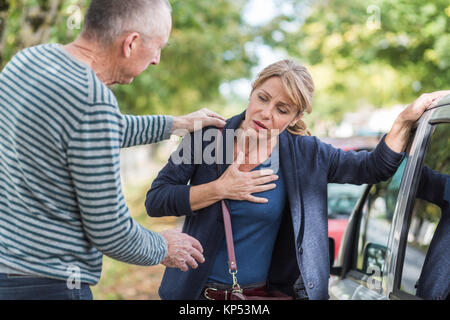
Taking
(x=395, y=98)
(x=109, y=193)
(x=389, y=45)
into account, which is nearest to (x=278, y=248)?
(x=109, y=193)

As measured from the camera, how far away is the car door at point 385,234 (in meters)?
2.28

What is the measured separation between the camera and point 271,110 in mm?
2527

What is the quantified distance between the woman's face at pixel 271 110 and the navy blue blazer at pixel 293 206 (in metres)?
0.11

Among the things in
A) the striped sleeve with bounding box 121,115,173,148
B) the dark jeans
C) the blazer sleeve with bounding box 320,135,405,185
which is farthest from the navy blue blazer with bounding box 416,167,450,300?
the dark jeans

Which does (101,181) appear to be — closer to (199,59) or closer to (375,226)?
(375,226)

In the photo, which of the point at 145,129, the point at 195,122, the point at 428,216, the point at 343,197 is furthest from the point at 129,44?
the point at 343,197

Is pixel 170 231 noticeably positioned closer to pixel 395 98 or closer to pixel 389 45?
pixel 389 45

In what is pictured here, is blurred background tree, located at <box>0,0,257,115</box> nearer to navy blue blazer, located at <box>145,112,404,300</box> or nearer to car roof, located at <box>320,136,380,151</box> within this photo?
car roof, located at <box>320,136,380,151</box>

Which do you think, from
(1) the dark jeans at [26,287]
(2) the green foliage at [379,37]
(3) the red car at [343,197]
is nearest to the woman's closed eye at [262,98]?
(1) the dark jeans at [26,287]

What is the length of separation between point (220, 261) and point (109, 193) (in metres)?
1.03

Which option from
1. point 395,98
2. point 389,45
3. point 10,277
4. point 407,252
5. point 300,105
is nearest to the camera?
point 10,277

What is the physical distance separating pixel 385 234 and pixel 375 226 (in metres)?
0.18

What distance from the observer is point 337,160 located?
255 centimetres

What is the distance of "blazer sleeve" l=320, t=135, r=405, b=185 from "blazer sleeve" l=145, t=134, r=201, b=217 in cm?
69
